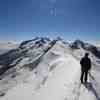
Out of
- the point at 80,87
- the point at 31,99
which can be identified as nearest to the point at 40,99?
the point at 31,99

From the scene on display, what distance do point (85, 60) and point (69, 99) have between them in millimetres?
Answer: 4462

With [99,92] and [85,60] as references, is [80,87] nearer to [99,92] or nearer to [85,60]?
[99,92]

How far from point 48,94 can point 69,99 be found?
2.40m

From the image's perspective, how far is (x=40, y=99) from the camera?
10484 mm

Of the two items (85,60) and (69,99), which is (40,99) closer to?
(69,99)

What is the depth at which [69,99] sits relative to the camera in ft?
31.3

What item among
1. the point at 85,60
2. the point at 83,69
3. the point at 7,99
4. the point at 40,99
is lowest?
the point at 7,99

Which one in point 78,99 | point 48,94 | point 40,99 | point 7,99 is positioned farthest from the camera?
point 7,99

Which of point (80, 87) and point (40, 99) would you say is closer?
point (40, 99)

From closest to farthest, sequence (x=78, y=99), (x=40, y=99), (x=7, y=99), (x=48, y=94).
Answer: (x=78, y=99), (x=40, y=99), (x=48, y=94), (x=7, y=99)

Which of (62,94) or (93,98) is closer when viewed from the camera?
(93,98)

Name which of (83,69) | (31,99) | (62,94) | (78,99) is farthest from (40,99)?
(83,69)

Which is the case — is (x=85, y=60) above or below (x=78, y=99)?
above

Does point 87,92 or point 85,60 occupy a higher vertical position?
point 85,60
